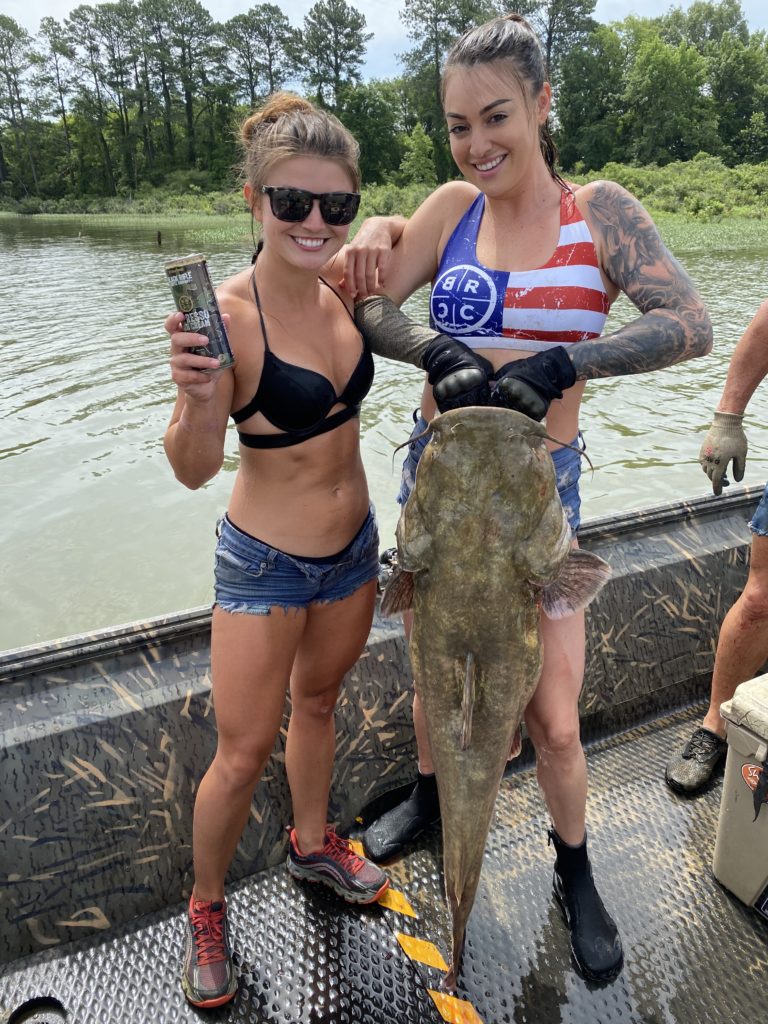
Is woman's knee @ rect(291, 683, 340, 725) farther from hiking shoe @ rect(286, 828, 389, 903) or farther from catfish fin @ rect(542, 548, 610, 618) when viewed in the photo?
catfish fin @ rect(542, 548, 610, 618)

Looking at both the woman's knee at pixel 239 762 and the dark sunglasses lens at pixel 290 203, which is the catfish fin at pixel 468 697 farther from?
the dark sunglasses lens at pixel 290 203

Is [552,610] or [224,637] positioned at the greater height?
[552,610]

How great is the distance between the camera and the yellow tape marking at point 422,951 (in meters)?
2.21

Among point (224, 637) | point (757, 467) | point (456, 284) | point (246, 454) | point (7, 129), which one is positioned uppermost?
point (7, 129)

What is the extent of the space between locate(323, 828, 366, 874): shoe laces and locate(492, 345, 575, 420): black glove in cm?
171

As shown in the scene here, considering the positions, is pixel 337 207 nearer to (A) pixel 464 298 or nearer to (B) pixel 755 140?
(A) pixel 464 298

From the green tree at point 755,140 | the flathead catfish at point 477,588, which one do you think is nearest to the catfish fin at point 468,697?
the flathead catfish at point 477,588

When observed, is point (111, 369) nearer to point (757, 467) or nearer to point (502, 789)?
point (757, 467)

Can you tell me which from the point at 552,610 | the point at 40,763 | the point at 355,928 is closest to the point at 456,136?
the point at 552,610

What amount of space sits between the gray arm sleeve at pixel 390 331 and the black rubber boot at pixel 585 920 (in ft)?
5.44

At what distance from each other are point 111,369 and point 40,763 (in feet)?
34.6

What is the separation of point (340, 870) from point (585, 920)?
2.74 ft

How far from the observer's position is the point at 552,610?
5.90 ft

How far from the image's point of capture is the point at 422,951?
2242 mm
